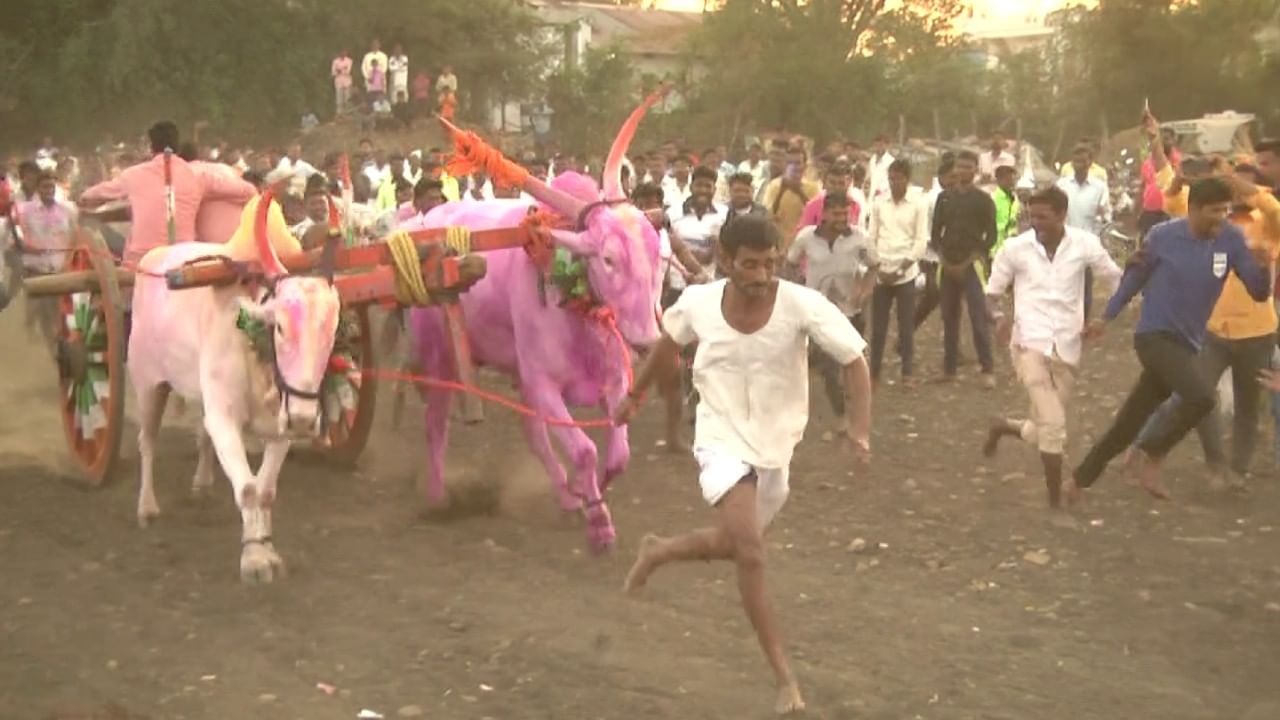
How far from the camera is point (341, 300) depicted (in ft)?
24.4

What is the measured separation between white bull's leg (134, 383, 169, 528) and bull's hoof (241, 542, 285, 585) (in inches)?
52.3

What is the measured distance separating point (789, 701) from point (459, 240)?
3214 mm

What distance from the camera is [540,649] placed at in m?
6.16

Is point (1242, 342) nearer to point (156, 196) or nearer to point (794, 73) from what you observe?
point (156, 196)

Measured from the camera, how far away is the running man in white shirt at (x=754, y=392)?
5.46 metres

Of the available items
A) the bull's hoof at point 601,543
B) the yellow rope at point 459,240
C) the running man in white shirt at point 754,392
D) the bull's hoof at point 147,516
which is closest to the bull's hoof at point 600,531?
the bull's hoof at point 601,543

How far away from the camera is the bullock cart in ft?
24.5

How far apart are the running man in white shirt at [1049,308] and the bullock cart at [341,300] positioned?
8.65ft

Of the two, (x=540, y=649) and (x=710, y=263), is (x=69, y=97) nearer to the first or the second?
(x=710, y=263)

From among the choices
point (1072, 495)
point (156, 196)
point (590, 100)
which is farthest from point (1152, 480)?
point (590, 100)

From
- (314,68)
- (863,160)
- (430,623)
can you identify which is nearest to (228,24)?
(314,68)

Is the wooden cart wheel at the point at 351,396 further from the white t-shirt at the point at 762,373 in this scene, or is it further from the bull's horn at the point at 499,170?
the white t-shirt at the point at 762,373

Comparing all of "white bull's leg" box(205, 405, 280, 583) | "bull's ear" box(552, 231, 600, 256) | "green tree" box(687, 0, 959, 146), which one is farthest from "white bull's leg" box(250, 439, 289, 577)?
"green tree" box(687, 0, 959, 146)

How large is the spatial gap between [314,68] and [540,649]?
26.4m
